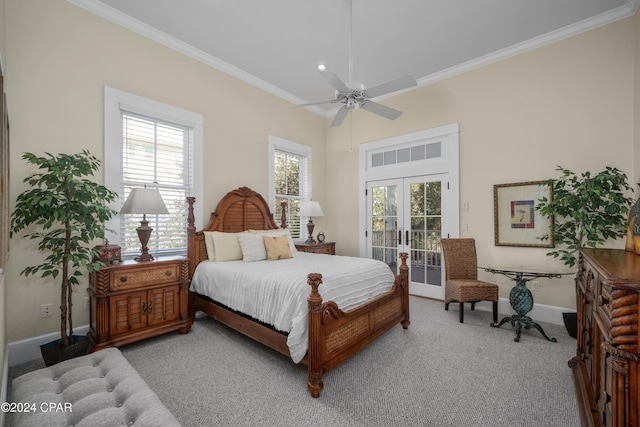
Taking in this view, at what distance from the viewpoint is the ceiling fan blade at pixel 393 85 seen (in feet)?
8.71

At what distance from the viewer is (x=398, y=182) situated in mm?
4934

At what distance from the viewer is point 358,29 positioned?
134 inches

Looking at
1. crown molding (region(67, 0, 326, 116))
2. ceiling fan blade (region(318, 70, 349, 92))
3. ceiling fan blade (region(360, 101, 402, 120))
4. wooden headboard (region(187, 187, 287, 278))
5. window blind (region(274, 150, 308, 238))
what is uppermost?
crown molding (region(67, 0, 326, 116))

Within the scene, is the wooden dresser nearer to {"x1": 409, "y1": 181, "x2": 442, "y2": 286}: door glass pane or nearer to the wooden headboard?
{"x1": 409, "y1": 181, "x2": 442, "y2": 286}: door glass pane

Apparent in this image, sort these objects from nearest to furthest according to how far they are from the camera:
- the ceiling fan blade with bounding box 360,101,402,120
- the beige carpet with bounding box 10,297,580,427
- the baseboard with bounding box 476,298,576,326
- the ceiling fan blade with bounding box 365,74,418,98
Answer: the beige carpet with bounding box 10,297,580,427 < the ceiling fan blade with bounding box 365,74,418,98 < the ceiling fan blade with bounding box 360,101,402,120 < the baseboard with bounding box 476,298,576,326

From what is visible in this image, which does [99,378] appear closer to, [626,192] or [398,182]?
[398,182]

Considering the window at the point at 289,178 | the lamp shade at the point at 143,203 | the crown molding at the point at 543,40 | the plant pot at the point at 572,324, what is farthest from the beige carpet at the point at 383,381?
the crown molding at the point at 543,40

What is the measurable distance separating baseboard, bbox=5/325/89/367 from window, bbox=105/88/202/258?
3.28ft

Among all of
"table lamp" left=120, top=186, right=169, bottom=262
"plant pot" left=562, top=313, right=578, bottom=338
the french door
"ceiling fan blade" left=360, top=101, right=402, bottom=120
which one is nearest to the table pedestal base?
"plant pot" left=562, top=313, right=578, bottom=338

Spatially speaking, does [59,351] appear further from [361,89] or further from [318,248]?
[361,89]

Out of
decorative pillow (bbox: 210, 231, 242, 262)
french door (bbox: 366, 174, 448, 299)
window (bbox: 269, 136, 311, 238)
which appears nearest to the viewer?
decorative pillow (bbox: 210, 231, 242, 262)

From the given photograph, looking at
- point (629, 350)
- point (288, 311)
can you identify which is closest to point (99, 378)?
point (288, 311)

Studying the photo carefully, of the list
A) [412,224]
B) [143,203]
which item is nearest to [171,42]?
[143,203]

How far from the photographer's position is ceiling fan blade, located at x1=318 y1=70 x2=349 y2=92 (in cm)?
253
